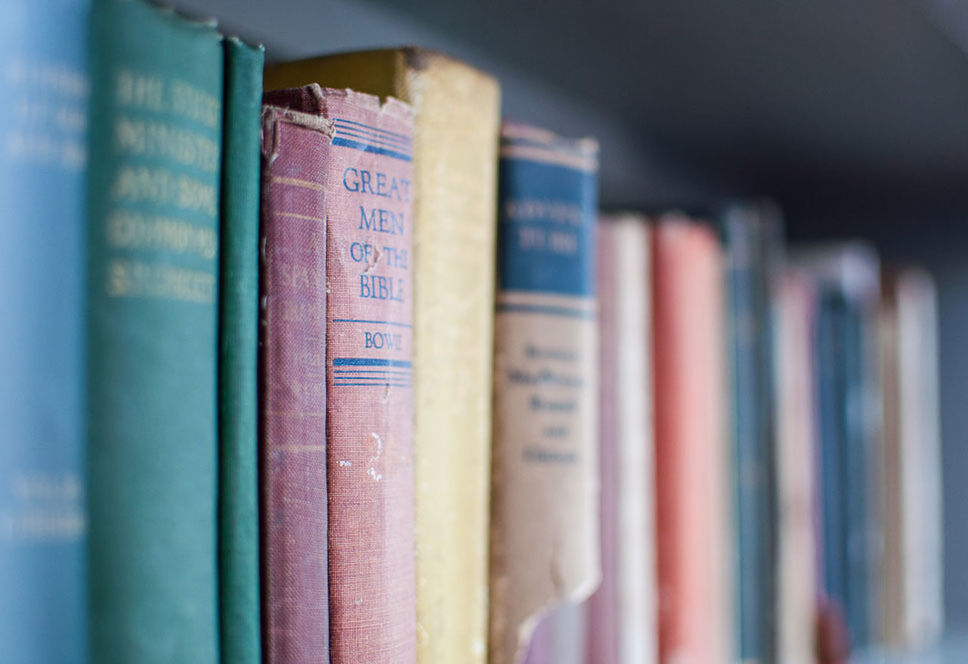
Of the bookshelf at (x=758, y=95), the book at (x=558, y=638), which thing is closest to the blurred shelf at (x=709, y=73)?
the bookshelf at (x=758, y=95)

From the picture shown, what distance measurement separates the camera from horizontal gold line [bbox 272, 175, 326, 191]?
1.12 feet

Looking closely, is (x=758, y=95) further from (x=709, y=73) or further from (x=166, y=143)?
(x=166, y=143)

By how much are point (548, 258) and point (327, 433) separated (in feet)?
0.54

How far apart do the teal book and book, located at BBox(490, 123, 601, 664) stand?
7.3 inches

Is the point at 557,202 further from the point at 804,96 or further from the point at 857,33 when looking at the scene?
the point at 804,96

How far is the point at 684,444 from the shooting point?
0.64 m

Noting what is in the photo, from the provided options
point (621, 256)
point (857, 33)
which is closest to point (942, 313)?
point (857, 33)

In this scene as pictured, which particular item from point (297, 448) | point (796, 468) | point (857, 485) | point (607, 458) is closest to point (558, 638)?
point (607, 458)

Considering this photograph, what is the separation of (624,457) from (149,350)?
36cm

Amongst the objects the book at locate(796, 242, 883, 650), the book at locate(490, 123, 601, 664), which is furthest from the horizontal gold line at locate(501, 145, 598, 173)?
the book at locate(796, 242, 883, 650)

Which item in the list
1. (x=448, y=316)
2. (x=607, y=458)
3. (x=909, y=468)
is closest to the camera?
(x=448, y=316)

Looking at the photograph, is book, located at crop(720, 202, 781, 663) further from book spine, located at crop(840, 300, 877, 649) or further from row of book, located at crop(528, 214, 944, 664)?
book spine, located at crop(840, 300, 877, 649)

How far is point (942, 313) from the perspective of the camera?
1.11 meters

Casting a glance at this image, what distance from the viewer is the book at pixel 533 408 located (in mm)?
467
